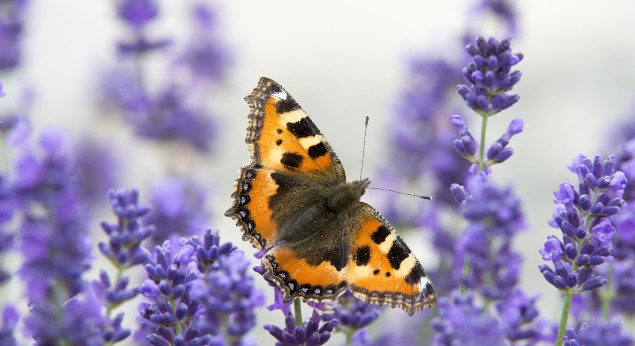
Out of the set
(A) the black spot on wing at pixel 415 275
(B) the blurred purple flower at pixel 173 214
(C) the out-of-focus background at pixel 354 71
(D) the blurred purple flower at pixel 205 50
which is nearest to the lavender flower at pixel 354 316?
(A) the black spot on wing at pixel 415 275

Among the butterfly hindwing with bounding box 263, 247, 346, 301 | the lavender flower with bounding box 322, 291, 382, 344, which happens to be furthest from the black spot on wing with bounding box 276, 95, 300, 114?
the lavender flower with bounding box 322, 291, 382, 344

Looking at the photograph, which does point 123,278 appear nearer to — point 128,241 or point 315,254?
point 128,241

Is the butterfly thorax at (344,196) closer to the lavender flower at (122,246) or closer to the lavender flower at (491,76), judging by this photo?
the lavender flower at (491,76)

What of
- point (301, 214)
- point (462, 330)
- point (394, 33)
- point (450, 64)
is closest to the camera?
point (462, 330)

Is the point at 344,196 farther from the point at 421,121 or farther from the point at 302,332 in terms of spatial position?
the point at 421,121

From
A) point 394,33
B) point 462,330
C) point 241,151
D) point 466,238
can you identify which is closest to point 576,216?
point 466,238

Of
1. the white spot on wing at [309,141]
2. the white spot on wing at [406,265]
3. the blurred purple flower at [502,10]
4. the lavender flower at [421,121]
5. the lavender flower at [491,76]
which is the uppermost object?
the blurred purple flower at [502,10]
